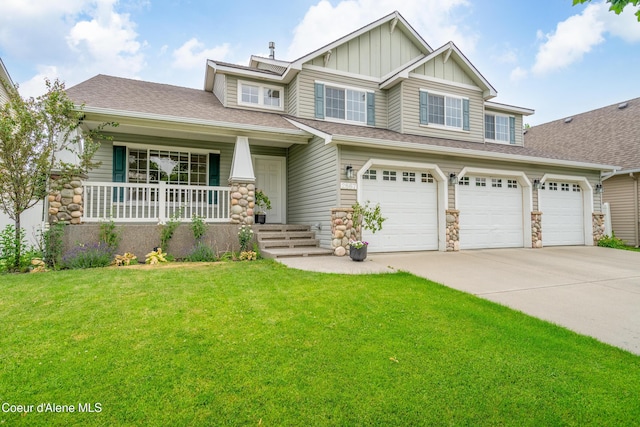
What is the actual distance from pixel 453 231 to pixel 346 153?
402 centimetres

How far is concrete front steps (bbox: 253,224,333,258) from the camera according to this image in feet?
25.8

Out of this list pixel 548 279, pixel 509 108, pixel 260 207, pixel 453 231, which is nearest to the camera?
pixel 548 279

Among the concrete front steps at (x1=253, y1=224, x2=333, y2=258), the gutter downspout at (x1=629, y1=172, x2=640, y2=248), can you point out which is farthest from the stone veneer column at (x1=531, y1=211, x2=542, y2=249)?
the concrete front steps at (x1=253, y1=224, x2=333, y2=258)

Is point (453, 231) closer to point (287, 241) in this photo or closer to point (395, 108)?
point (395, 108)

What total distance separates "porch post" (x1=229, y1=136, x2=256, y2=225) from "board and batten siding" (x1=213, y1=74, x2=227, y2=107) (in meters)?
3.02

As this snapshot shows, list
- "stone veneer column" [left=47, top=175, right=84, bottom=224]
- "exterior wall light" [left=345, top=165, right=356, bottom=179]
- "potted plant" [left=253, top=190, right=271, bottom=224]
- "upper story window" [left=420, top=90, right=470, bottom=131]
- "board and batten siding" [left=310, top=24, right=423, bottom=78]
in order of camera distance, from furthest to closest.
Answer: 1. "upper story window" [left=420, top=90, right=470, bottom=131]
2. "board and batten siding" [left=310, top=24, right=423, bottom=78]
3. "potted plant" [left=253, top=190, right=271, bottom=224]
4. "exterior wall light" [left=345, top=165, right=356, bottom=179]
5. "stone veneer column" [left=47, top=175, right=84, bottom=224]

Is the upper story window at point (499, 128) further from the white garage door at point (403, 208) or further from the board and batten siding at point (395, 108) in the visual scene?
the white garage door at point (403, 208)

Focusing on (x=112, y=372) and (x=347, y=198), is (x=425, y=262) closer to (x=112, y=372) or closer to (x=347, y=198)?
(x=347, y=198)

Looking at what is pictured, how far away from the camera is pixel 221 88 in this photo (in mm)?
11078

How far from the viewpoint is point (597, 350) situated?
308 centimetres

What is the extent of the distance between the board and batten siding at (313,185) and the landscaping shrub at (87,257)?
488cm

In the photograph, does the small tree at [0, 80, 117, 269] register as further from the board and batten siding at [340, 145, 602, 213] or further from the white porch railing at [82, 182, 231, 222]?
the board and batten siding at [340, 145, 602, 213]

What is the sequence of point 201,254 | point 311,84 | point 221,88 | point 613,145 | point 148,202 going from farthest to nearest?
point 613,145 < point 221,88 < point 311,84 < point 148,202 < point 201,254

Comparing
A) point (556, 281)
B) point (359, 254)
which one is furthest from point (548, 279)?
point (359, 254)
